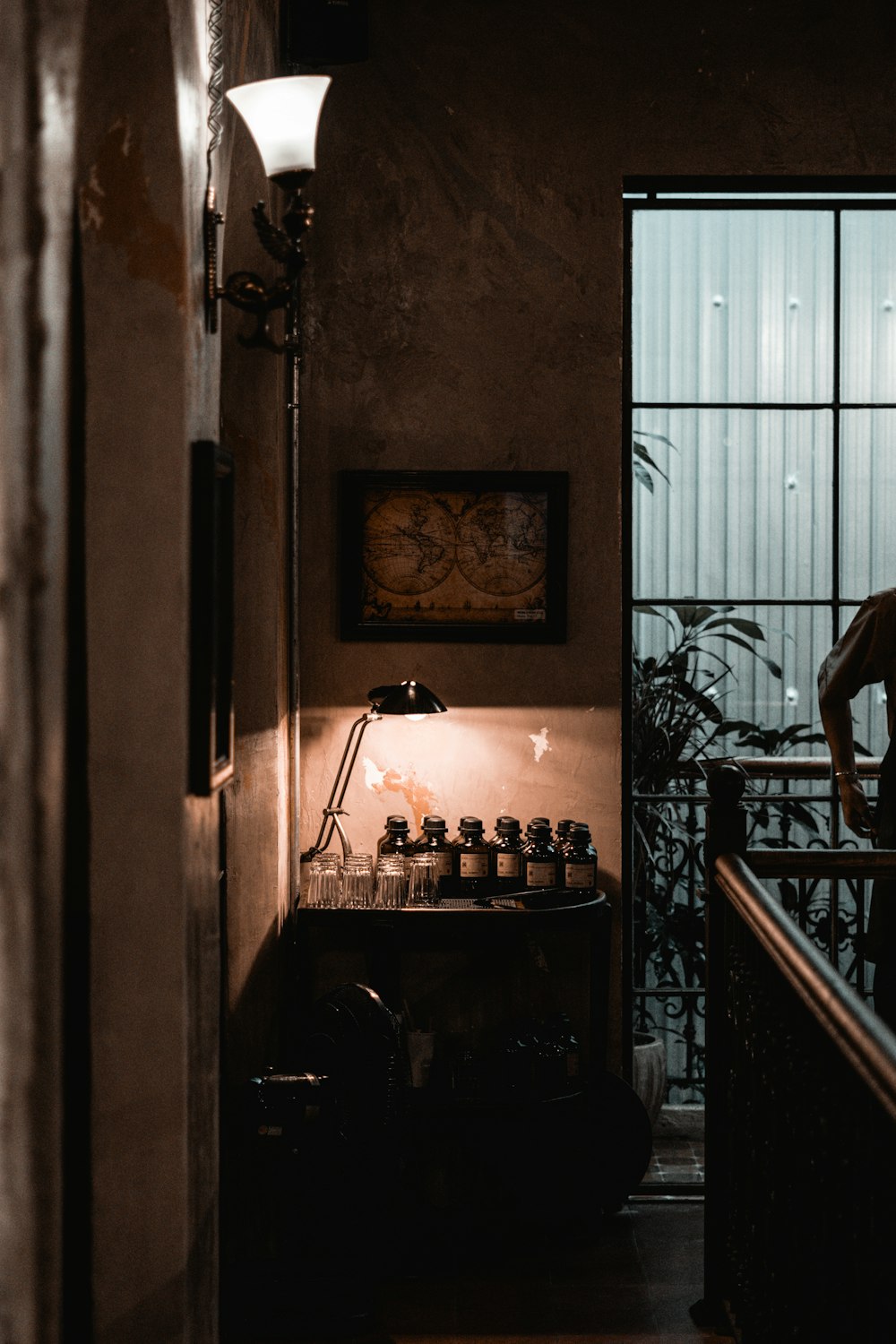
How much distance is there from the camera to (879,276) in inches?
177

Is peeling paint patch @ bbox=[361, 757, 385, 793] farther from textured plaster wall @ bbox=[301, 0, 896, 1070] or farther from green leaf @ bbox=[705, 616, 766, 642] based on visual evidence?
green leaf @ bbox=[705, 616, 766, 642]

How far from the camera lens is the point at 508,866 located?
4.01 meters

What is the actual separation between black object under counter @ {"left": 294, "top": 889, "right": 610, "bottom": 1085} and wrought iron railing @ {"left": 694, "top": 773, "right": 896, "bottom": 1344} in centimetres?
72

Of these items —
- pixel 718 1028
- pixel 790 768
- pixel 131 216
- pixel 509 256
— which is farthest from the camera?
pixel 790 768

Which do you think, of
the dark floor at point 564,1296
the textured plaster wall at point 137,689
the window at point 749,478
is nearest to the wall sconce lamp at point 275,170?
the textured plaster wall at point 137,689

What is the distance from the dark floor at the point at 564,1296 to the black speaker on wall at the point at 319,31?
3514 millimetres

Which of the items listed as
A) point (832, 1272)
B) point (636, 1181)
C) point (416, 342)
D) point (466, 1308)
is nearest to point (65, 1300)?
point (832, 1272)

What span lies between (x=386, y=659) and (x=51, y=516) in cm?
261

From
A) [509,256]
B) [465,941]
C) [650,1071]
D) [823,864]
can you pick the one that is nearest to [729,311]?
[509,256]

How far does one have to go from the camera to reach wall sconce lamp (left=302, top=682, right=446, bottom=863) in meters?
3.81

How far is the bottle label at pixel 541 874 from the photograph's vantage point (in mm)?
3992

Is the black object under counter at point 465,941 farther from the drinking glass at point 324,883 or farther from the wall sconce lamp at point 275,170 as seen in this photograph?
the wall sconce lamp at point 275,170

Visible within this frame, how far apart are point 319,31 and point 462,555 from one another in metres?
1.63

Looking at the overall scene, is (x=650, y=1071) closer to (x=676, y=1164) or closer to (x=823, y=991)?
(x=676, y=1164)
